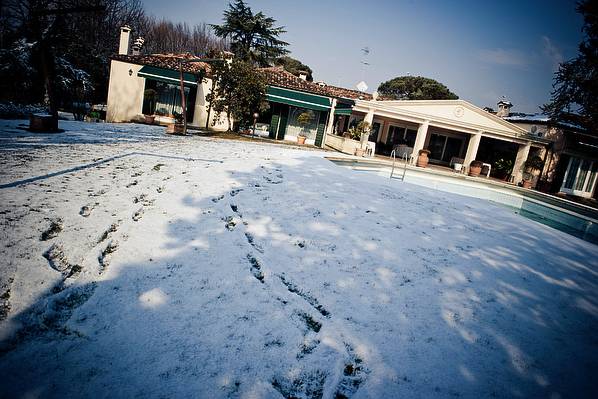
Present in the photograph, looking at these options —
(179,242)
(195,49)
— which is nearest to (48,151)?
(179,242)

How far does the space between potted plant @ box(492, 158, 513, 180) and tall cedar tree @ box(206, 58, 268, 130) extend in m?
16.1

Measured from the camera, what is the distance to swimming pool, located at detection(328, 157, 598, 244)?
→ 9.47m

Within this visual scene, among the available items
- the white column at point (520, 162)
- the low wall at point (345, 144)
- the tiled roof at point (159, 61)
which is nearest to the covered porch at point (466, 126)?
the white column at point (520, 162)

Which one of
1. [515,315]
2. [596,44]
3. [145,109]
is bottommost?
[515,315]

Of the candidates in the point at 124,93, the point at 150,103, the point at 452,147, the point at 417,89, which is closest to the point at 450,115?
the point at 452,147

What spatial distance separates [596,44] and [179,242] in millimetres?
26582

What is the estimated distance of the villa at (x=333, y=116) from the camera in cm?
1634

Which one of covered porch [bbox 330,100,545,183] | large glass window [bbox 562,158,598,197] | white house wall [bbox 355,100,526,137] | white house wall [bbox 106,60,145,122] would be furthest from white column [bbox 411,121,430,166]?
white house wall [bbox 106,60,145,122]

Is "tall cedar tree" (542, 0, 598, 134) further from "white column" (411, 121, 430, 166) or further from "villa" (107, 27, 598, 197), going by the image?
"white column" (411, 121, 430, 166)

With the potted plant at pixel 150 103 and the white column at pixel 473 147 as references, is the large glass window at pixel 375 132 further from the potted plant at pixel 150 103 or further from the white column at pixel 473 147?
the potted plant at pixel 150 103

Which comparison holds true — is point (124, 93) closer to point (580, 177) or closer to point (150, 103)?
point (150, 103)

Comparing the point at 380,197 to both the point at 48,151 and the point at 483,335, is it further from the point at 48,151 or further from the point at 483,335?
the point at 48,151

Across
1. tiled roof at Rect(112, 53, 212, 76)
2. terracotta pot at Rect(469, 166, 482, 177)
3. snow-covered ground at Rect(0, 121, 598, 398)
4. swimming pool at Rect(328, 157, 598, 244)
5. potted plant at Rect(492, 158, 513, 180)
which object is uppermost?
tiled roof at Rect(112, 53, 212, 76)

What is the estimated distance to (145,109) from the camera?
666 inches
